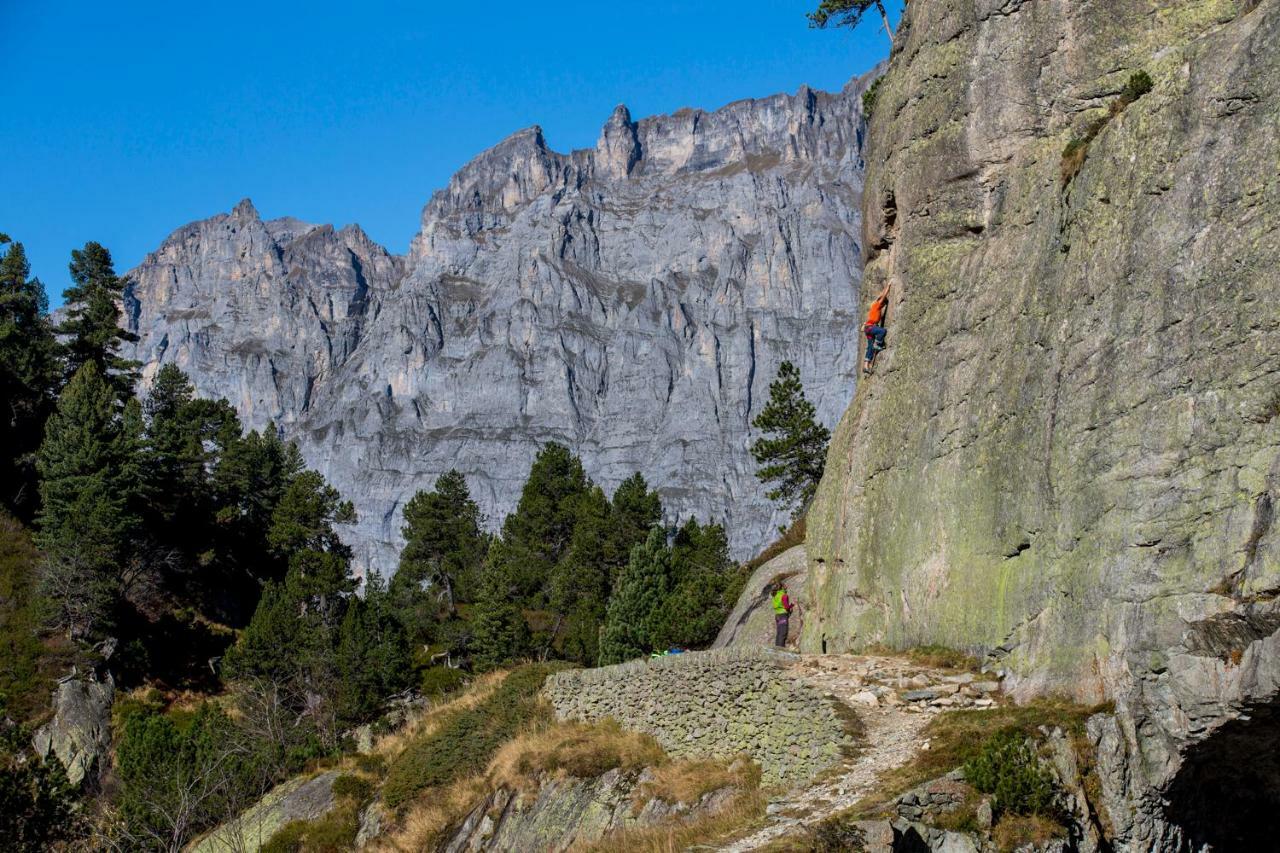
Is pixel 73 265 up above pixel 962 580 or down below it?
above

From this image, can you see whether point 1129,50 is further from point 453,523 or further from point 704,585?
point 453,523

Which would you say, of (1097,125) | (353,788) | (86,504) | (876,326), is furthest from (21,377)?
(1097,125)

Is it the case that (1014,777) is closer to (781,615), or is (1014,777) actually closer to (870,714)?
(870,714)

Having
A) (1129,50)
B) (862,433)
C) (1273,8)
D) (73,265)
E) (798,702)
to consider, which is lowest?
(798,702)

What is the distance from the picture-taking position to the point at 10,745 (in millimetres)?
23703

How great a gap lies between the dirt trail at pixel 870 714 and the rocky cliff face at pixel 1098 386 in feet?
3.64

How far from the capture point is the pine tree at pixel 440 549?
2785 inches

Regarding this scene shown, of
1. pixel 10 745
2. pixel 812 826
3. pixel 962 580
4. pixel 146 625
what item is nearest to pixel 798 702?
pixel 962 580

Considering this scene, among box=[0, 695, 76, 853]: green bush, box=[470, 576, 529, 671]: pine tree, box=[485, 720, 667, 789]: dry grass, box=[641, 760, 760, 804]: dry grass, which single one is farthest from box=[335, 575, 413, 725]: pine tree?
box=[641, 760, 760, 804]: dry grass

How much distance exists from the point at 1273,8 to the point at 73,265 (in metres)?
77.3

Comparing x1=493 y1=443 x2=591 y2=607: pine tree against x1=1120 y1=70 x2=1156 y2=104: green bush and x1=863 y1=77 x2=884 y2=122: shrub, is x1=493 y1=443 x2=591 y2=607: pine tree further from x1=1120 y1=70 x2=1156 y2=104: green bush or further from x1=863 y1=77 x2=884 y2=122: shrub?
x1=1120 y1=70 x2=1156 y2=104: green bush

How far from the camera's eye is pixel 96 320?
235ft

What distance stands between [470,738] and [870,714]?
1586 cm

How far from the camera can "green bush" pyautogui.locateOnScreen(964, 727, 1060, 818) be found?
1408 centimetres
